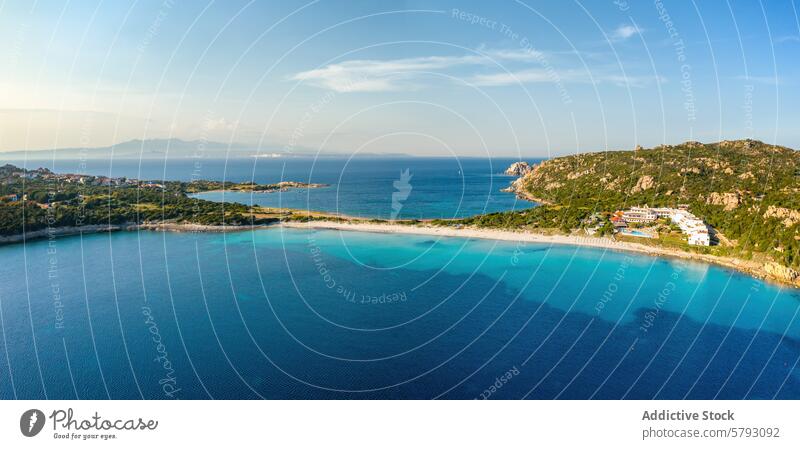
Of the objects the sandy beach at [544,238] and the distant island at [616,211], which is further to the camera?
the distant island at [616,211]

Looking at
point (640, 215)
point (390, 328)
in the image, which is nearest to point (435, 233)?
point (640, 215)

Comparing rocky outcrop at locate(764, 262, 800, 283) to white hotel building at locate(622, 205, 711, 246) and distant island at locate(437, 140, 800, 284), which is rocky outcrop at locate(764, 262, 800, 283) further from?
white hotel building at locate(622, 205, 711, 246)

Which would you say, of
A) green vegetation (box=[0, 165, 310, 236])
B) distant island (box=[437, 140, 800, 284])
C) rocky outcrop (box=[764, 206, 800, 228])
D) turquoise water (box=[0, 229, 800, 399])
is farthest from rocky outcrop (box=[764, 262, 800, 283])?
green vegetation (box=[0, 165, 310, 236])

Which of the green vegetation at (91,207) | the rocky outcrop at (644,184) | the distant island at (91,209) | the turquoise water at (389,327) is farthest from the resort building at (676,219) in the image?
the green vegetation at (91,207)

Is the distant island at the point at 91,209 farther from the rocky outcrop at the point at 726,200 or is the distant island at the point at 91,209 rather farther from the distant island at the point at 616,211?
the rocky outcrop at the point at 726,200

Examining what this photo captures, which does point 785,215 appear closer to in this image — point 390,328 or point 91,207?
point 390,328

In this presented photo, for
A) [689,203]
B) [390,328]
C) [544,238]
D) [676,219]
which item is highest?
[689,203]
